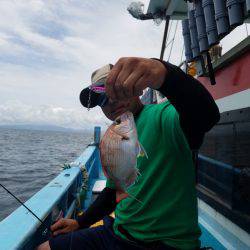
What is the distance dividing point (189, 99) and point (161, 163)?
2.18ft

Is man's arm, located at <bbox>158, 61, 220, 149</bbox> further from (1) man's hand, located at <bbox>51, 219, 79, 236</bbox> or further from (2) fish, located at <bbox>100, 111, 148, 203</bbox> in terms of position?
(1) man's hand, located at <bbox>51, 219, 79, 236</bbox>

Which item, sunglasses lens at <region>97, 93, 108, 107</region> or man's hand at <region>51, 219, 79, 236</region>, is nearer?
sunglasses lens at <region>97, 93, 108, 107</region>

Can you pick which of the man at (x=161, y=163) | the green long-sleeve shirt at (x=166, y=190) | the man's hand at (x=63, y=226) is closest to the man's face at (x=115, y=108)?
the man at (x=161, y=163)

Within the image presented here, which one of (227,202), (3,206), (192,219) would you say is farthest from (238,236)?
(3,206)

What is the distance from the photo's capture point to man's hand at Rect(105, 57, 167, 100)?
58.1 inches

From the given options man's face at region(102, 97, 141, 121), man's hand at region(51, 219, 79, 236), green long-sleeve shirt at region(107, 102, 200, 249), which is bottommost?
man's hand at region(51, 219, 79, 236)

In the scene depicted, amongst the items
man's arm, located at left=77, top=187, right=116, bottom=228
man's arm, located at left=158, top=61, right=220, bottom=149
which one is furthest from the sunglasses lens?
man's arm, located at left=77, top=187, right=116, bottom=228

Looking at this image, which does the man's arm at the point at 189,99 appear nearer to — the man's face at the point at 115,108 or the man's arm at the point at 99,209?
the man's face at the point at 115,108

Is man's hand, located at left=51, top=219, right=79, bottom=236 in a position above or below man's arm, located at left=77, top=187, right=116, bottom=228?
below

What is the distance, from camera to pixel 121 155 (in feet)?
5.07

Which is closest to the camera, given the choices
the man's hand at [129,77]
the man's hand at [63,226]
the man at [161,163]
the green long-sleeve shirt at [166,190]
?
the man's hand at [129,77]

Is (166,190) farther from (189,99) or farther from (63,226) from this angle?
(63,226)

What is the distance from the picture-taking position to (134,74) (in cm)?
150

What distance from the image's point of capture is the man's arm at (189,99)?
1705 mm
